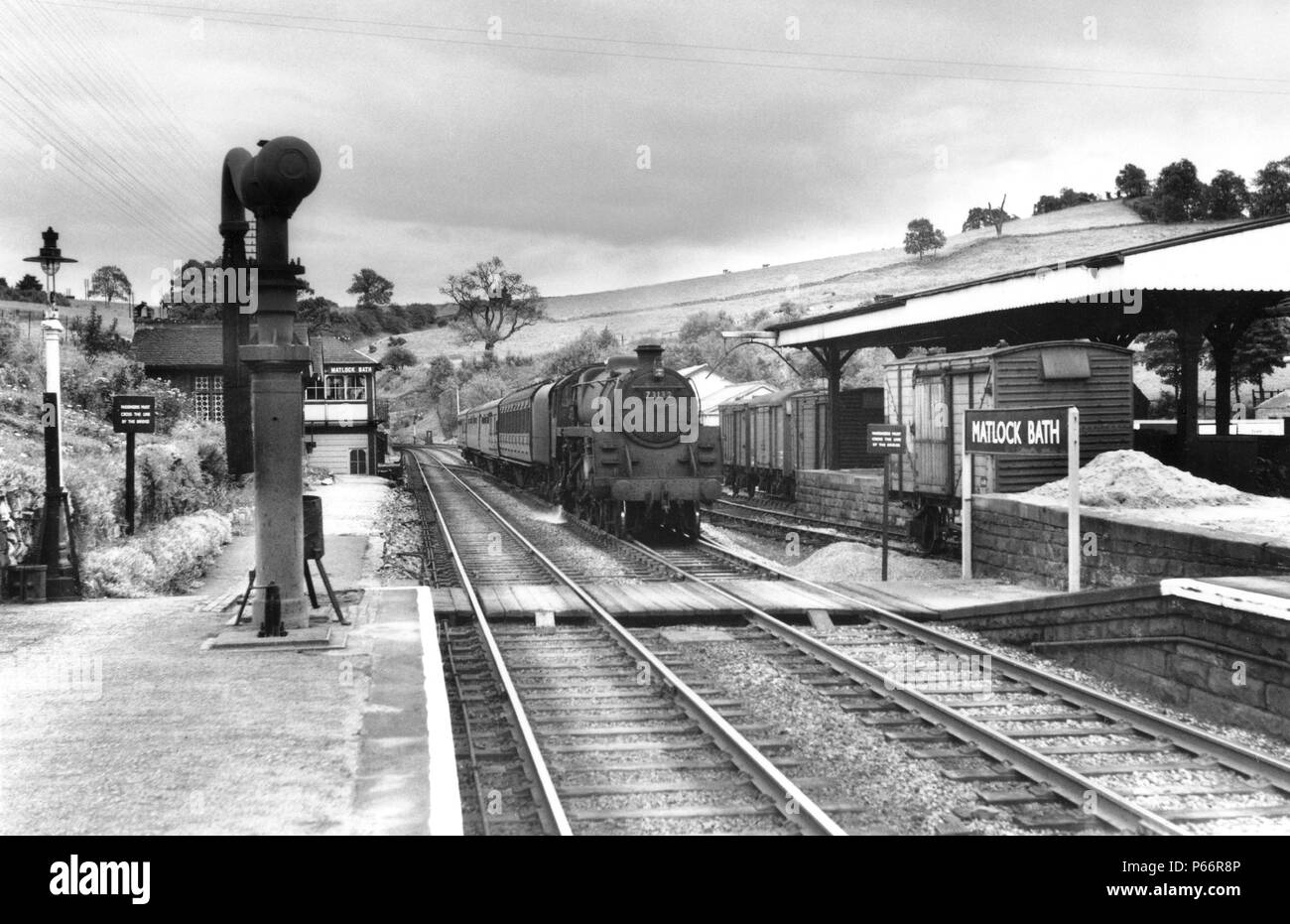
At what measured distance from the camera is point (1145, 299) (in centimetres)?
1945

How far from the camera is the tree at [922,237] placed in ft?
352

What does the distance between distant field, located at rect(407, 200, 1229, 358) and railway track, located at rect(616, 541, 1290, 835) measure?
7175 centimetres

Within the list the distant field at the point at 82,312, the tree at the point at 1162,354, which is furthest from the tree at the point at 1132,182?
the distant field at the point at 82,312

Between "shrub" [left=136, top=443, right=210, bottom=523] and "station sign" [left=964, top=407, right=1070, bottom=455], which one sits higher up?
"station sign" [left=964, top=407, right=1070, bottom=455]

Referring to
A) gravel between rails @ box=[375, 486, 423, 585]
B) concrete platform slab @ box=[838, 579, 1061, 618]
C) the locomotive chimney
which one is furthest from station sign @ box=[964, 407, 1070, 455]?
gravel between rails @ box=[375, 486, 423, 585]

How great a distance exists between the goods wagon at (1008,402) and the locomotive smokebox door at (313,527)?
10.1 meters

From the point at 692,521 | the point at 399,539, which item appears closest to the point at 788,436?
the point at 692,521

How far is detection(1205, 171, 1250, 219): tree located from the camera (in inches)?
3922

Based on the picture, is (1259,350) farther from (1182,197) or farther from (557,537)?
(1182,197)

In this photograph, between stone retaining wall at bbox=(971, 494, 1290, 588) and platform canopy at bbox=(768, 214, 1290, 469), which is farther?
platform canopy at bbox=(768, 214, 1290, 469)

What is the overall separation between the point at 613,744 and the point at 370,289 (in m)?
128

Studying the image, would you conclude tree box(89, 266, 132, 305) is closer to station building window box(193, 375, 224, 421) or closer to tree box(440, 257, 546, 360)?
tree box(440, 257, 546, 360)

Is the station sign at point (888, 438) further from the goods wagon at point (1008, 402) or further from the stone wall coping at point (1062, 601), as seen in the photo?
the stone wall coping at point (1062, 601)

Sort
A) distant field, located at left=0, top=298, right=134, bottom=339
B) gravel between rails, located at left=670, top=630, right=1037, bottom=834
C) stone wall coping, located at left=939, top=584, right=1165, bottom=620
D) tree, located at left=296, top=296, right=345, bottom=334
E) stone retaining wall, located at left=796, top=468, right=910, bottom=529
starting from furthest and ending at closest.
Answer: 1. tree, located at left=296, top=296, right=345, bottom=334
2. distant field, located at left=0, top=298, right=134, bottom=339
3. stone retaining wall, located at left=796, top=468, right=910, bottom=529
4. stone wall coping, located at left=939, top=584, right=1165, bottom=620
5. gravel between rails, located at left=670, top=630, right=1037, bottom=834
